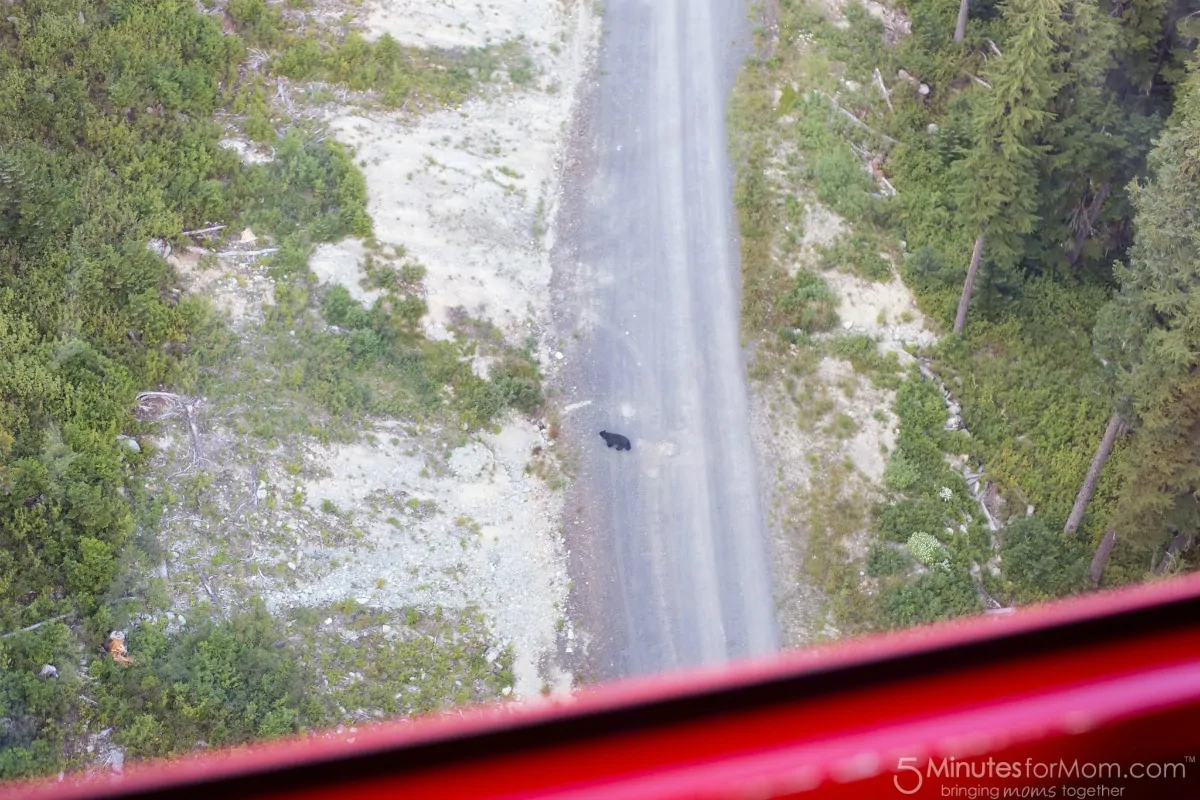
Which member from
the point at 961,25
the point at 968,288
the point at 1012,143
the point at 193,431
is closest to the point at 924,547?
the point at 968,288

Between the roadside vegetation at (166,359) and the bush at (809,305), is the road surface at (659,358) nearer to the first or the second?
the bush at (809,305)

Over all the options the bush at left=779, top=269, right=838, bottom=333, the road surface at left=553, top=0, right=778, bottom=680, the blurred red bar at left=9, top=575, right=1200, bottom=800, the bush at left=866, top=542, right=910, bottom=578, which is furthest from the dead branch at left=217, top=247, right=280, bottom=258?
the blurred red bar at left=9, top=575, right=1200, bottom=800

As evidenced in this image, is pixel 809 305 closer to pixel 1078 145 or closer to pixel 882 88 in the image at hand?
pixel 1078 145

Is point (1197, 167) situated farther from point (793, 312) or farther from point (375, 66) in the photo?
point (375, 66)

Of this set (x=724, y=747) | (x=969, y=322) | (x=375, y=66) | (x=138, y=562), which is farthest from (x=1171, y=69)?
(x=724, y=747)

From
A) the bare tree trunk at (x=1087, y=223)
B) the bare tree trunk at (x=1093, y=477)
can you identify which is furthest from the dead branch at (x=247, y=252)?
the bare tree trunk at (x=1087, y=223)

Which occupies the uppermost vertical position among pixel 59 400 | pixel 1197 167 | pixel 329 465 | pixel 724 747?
pixel 724 747
